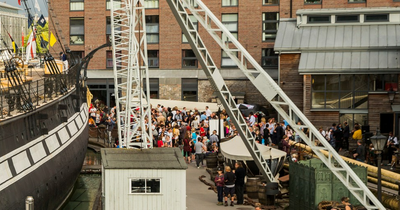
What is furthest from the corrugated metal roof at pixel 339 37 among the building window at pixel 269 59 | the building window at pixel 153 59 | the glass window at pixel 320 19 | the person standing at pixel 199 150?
the building window at pixel 153 59

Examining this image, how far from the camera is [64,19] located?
68062mm

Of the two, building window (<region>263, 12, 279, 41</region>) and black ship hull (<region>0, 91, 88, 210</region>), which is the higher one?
building window (<region>263, 12, 279, 41</region>)

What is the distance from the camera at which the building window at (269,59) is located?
63531 mm

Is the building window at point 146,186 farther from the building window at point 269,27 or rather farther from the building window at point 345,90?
the building window at point 269,27

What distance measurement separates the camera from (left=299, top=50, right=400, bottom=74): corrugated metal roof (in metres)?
46.8

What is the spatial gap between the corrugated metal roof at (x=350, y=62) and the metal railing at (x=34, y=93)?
47.6 ft

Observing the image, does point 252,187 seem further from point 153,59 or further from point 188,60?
point 153,59

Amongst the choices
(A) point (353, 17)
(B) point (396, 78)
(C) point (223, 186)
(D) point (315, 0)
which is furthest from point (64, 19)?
(C) point (223, 186)

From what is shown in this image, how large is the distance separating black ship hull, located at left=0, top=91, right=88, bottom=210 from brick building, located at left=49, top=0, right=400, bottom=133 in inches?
1120

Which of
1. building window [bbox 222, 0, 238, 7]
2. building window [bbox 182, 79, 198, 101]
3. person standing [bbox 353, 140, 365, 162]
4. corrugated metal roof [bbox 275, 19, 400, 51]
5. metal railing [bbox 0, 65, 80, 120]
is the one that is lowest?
person standing [bbox 353, 140, 365, 162]

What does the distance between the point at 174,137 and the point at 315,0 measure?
26.0m

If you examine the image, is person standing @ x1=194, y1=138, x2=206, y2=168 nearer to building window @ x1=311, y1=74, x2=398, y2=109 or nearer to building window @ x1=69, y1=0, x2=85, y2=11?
building window @ x1=311, y1=74, x2=398, y2=109

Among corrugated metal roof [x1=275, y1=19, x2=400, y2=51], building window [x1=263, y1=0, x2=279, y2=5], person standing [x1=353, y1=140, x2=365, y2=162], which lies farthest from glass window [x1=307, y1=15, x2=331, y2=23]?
person standing [x1=353, y1=140, x2=365, y2=162]

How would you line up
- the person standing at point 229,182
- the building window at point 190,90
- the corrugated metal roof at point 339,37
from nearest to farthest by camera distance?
1. the person standing at point 229,182
2. the corrugated metal roof at point 339,37
3. the building window at point 190,90
